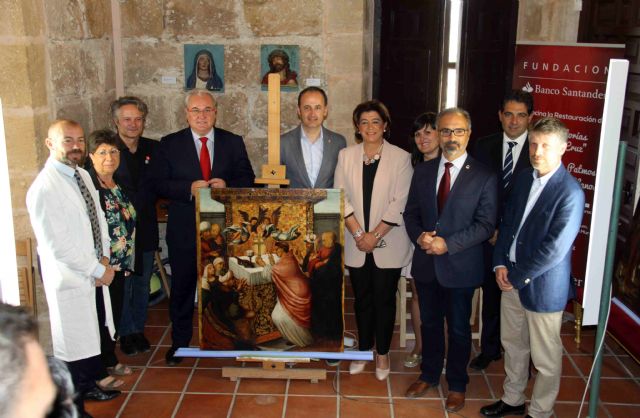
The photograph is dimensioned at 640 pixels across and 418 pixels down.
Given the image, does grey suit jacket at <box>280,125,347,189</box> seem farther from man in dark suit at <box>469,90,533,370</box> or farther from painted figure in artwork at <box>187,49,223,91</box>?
painted figure in artwork at <box>187,49,223,91</box>

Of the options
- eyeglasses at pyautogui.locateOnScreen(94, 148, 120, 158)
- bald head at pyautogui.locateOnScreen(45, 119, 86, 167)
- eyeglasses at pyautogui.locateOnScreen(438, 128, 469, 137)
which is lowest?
eyeglasses at pyautogui.locateOnScreen(94, 148, 120, 158)

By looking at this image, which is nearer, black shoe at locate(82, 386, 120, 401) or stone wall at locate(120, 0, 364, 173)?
black shoe at locate(82, 386, 120, 401)

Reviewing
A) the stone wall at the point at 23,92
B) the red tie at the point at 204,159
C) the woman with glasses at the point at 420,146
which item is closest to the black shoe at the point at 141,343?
the stone wall at the point at 23,92

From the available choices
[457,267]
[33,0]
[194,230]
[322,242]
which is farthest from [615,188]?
[33,0]

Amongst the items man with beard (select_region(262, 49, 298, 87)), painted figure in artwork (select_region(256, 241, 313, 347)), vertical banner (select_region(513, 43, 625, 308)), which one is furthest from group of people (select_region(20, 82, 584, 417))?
man with beard (select_region(262, 49, 298, 87))

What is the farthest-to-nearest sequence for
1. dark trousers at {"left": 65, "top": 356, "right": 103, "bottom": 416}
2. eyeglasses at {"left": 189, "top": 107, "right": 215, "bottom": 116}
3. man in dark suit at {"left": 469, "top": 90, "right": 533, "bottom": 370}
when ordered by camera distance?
eyeglasses at {"left": 189, "top": 107, "right": 215, "bottom": 116}
man in dark suit at {"left": 469, "top": 90, "right": 533, "bottom": 370}
dark trousers at {"left": 65, "top": 356, "right": 103, "bottom": 416}

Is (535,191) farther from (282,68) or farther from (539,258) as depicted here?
(282,68)

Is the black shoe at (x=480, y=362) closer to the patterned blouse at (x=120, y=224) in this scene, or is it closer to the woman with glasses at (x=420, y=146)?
the woman with glasses at (x=420, y=146)

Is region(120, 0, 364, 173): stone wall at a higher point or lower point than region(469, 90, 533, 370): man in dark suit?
higher

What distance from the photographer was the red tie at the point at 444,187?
3799 mm

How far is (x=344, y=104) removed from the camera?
5.77 meters

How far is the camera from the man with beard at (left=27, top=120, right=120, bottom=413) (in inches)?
140

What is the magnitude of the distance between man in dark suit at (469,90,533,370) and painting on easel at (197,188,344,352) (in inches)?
37.2

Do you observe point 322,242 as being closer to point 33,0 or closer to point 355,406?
point 355,406
